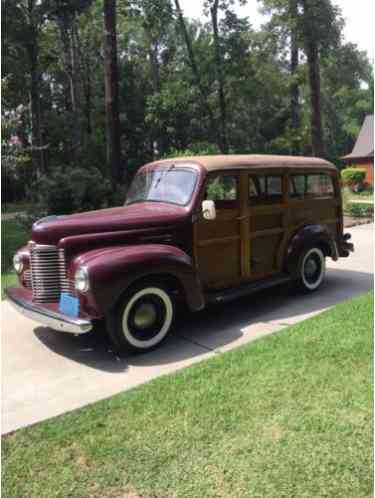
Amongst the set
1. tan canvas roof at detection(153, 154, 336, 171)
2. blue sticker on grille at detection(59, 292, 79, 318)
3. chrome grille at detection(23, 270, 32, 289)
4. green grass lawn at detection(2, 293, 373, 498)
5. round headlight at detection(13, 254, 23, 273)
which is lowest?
green grass lawn at detection(2, 293, 373, 498)

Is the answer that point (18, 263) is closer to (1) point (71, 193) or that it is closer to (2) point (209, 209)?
(2) point (209, 209)

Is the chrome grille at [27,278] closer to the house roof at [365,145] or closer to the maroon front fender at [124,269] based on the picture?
the maroon front fender at [124,269]

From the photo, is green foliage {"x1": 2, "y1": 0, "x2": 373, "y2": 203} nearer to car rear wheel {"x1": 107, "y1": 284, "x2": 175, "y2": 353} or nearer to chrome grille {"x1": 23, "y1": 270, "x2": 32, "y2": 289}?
chrome grille {"x1": 23, "y1": 270, "x2": 32, "y2": 289}

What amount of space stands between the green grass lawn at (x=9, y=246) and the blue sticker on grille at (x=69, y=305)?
2477 mm

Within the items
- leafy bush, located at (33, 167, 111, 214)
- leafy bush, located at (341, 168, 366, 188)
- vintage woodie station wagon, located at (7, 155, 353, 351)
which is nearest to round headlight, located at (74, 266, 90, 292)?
vintage woodie station wagon, located at (7, 155, 353, 351)

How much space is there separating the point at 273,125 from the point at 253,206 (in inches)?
1013

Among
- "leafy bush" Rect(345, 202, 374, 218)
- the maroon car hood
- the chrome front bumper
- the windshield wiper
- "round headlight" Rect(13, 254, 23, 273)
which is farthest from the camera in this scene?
"leafy bush" Rect(345, 202, 374, 218)

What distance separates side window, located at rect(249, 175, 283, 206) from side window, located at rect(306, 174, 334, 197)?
64 centimetres

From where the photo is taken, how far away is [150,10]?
16578 millimetres

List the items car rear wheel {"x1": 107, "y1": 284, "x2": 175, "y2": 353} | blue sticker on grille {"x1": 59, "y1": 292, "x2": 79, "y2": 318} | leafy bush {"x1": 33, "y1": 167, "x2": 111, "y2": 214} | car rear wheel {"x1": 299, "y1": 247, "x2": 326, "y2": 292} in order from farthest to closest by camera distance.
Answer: leafy bush {"x1": 33, "y1": 167, "x2": 111, "y2": 214}
car rear wheel {"x1": 299, "y1": 247, "x2": 326, "y2": 292}
car rear wheel {"x1": 107, "y1": 284, "x2": 175, "y2": 353}
blue sticker on grille {"x1": 59, "y1": 292, "x2": 79, "y2": 318}

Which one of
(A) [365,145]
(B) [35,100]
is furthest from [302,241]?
(A) [365,145]

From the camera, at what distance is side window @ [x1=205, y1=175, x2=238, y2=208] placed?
199 inches

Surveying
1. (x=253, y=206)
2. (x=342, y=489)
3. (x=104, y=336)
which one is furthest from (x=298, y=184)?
(x=342, y=489)

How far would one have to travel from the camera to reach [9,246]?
10953 millimetres
